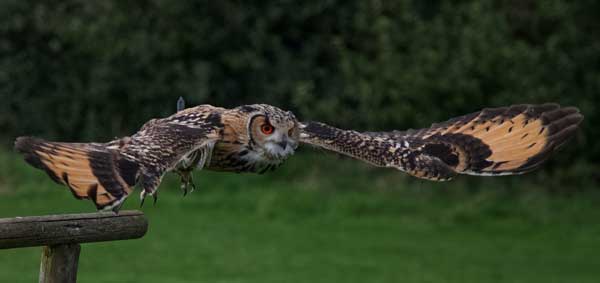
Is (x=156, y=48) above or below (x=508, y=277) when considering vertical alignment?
above

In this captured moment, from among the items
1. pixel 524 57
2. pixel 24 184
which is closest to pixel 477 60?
pixel 524 57

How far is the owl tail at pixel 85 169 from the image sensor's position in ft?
14.4

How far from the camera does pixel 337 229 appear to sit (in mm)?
13156

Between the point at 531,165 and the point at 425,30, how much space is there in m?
8.34

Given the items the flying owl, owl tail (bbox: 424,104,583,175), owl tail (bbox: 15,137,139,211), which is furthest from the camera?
owl tail (bbox: 424,104,583,175)

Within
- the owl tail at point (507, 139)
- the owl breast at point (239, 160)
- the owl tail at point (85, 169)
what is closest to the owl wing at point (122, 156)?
the owl tail at point (85, 169)

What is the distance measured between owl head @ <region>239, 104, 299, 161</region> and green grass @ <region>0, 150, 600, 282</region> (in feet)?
19.9

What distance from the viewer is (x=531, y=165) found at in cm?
597

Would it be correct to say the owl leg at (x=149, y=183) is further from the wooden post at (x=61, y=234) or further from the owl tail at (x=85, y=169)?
the wooden post at (x=61, y=234)

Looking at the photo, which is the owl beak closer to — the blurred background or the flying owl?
the flying owl

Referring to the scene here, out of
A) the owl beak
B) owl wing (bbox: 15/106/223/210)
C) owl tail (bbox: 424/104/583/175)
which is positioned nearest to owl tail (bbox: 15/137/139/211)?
owl wing (bbox: 15/106/223/210)

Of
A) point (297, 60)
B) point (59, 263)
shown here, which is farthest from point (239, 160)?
point (297, 60)

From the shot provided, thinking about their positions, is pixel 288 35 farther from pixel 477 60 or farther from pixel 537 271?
pixel 537 271

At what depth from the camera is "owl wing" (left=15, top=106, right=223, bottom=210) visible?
445cm
